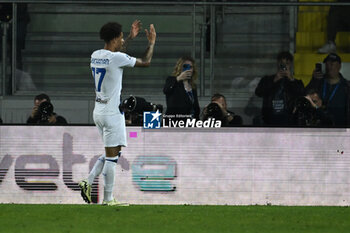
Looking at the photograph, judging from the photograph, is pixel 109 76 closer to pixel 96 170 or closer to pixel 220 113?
pixel 96 170

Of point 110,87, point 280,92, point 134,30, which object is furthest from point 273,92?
point 110,87

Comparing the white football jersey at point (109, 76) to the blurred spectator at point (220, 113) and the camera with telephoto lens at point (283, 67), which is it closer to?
the blurred spectator at point (220, 113)

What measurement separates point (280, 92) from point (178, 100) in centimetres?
116

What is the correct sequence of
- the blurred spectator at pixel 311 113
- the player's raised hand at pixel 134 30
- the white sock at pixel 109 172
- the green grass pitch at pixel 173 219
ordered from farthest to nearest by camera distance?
1. the blurred spectator at pixel 311 113
2. the player's raised hand at pixel 134 30
3. the white sock at pixel 109 172
4. the green grass pitch at pixel 173 219

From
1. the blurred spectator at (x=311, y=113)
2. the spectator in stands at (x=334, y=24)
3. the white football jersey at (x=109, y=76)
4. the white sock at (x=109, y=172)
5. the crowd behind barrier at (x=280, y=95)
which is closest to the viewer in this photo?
the white football jersey at (x=109, y=76)

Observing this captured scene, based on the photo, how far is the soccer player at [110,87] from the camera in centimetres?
983

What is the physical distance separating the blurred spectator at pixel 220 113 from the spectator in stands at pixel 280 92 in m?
0.34

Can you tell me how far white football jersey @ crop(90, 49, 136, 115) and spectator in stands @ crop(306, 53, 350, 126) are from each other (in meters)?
2.42

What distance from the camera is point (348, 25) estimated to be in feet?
36.3

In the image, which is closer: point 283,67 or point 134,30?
point 134,30

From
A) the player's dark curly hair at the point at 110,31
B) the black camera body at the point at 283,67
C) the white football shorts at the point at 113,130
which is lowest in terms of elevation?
the white football shorts at the point at 113,130

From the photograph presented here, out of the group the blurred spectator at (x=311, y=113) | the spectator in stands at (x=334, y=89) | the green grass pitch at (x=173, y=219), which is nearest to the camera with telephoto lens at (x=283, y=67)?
the spectator in stands at (x=334, y=89)

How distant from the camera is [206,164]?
11266 mm

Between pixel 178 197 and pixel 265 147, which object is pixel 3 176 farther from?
pixel 265 147
